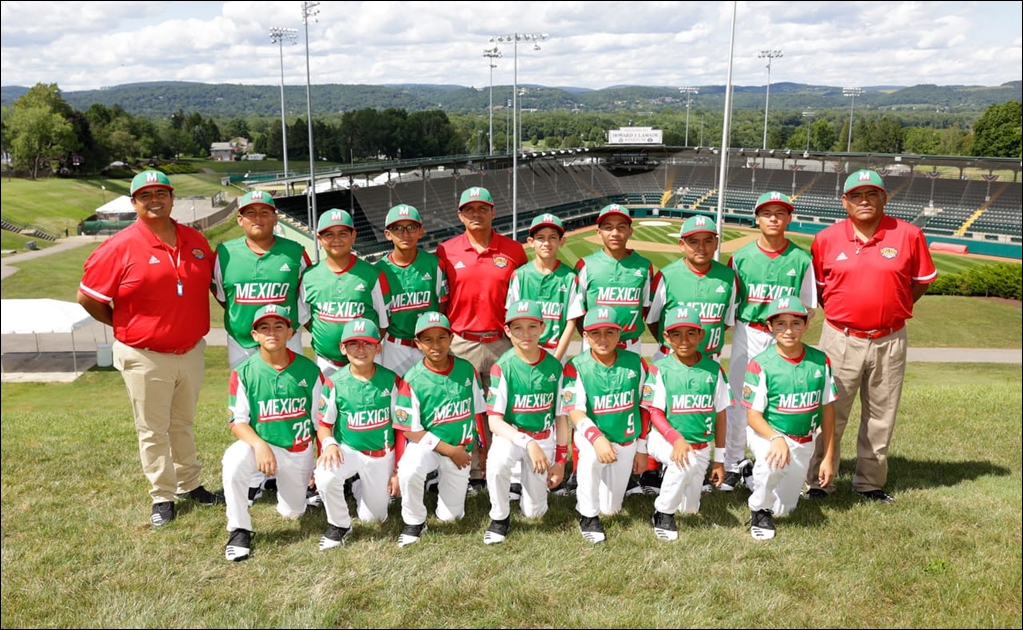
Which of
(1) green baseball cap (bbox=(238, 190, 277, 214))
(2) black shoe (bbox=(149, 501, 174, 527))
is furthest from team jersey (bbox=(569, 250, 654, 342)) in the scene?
(2) black shoe (bbox=(149, 501, 174, 527))

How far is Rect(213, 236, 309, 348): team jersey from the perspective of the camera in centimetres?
567

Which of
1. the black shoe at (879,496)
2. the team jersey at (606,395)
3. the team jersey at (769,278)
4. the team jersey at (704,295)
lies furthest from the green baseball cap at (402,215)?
the black shoe at (879,496)

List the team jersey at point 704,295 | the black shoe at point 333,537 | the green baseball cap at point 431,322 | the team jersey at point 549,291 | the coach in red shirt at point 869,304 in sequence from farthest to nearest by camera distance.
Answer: the team jersey at point 549,291, the team jersey at point 704,295, the coach in red shirt at point 869,304, the green baseball cap at point 431,322, the black shoe at point 333,537

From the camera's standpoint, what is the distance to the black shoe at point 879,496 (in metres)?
5.98

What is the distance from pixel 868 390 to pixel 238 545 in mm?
5149

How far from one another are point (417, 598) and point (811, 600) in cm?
244

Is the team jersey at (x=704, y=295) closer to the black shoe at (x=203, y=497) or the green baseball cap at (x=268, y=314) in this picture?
the green baseball cap at (x=268, y=314)

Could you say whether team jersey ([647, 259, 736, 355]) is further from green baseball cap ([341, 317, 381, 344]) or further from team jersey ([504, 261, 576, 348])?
green baseball cap ([341, 317, 381, 344])

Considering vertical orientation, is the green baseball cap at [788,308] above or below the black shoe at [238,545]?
above

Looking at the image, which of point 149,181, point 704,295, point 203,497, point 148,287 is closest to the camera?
point 148,287

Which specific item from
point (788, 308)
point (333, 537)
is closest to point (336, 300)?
point (333, 537)

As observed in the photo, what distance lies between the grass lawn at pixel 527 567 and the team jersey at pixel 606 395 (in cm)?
75

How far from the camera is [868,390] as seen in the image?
6109 mm

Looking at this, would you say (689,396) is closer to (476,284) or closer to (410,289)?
(476,284)
